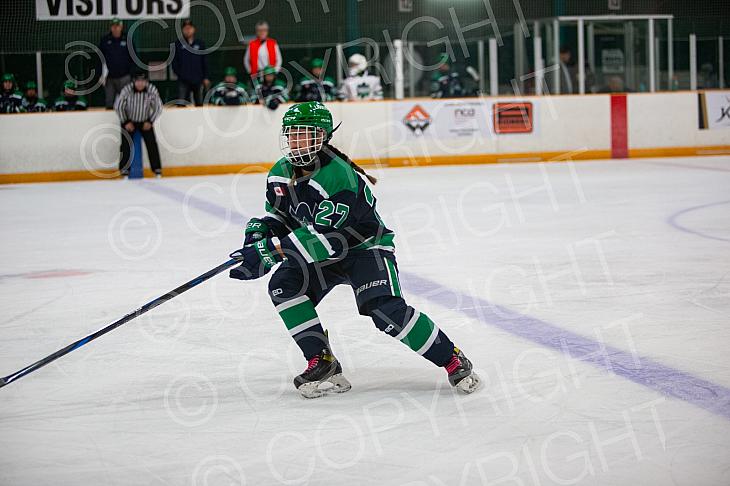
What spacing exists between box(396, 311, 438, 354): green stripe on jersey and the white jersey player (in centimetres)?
1074


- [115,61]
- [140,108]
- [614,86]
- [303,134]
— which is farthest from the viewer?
[614,86]

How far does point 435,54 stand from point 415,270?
29.9 ft

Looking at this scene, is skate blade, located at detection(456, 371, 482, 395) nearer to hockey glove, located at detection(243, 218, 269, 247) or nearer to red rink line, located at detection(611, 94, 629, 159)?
hockey glove, located at detection(243, 218, 269, 247)

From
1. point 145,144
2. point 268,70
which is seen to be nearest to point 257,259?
point 145,144

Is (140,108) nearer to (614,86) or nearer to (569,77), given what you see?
(569,77)

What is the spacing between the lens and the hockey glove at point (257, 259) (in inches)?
122

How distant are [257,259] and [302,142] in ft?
1.22

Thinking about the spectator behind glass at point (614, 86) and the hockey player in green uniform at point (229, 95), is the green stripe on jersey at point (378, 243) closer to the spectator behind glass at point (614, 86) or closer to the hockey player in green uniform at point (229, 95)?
the hockey player in green uniform at point (229, 95)

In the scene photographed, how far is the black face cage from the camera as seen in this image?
310 cm

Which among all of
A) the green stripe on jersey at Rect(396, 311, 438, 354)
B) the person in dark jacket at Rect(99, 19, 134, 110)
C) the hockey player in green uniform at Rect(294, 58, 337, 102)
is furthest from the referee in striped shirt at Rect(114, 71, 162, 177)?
the green stripe on jersey at Rect(396, 311, 438, 354)

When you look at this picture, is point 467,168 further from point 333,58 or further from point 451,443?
point 451,443

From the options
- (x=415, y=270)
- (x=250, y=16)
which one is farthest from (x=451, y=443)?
(x=250, y=16)

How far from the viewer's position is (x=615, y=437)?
2645 millimetres

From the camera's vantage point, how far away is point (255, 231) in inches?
129
